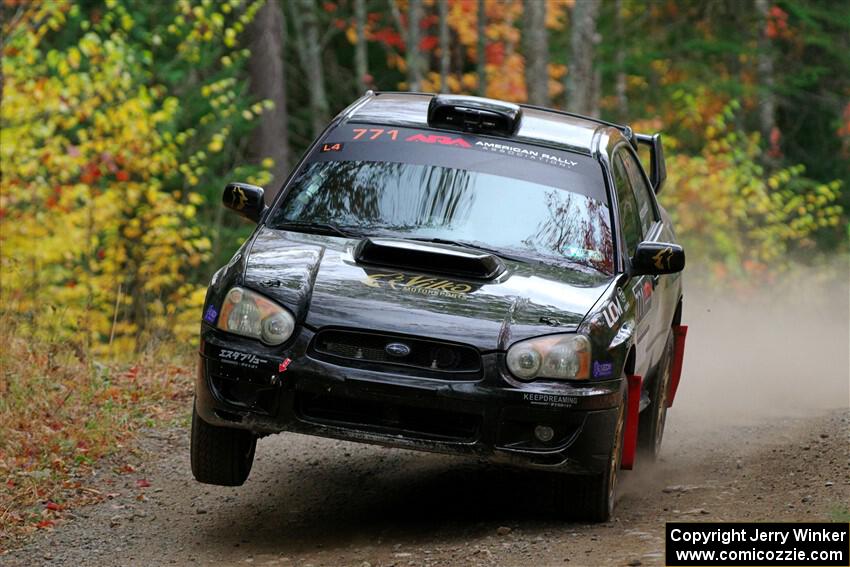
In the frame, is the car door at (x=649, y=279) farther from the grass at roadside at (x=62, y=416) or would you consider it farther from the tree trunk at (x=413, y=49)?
the tree trunk at (x=413, y=49)

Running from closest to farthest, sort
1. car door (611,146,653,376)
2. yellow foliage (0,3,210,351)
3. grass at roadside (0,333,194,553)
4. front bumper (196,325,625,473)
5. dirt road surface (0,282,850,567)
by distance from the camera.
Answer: front bumper (196,325,625,473)
dirt road surface (0,282,850,567)
car door (611,146,653,376)
grass at roadside (0,333,194,553)
yellow foliage (0,3,210,351)

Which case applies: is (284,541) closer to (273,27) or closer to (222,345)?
(222,345)

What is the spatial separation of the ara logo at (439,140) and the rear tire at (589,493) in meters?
1.79

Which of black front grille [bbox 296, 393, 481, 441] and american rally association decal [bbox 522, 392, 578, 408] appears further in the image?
black front grille [bbox 296, 393, 481, 441]

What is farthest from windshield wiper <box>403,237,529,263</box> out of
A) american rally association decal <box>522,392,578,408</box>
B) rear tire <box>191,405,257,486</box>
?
rear tire <box>191,405,257,486</box>

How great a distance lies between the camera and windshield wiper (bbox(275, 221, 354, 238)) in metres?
7.09

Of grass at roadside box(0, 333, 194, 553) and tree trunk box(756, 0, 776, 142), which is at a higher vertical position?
grass at roadside box(0, 333, 194, 553)

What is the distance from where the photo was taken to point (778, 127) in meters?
30.5

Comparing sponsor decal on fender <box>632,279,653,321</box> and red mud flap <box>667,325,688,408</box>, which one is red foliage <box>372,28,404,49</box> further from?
sponsor decal on fender <box>632,279,653,321</box>

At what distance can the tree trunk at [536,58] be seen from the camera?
20141mm

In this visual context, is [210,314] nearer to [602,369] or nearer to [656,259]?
[602,369]

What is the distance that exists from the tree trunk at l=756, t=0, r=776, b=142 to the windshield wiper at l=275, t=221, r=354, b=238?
20137 mm

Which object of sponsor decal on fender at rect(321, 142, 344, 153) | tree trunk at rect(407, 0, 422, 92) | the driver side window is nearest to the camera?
the driver side window

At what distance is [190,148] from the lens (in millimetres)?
18562
